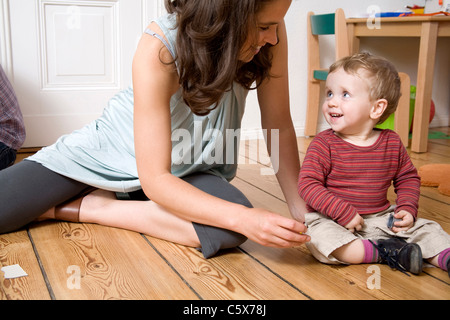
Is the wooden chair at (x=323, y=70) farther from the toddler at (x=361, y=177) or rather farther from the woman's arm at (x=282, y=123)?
the toddler at (x=361, y=177)

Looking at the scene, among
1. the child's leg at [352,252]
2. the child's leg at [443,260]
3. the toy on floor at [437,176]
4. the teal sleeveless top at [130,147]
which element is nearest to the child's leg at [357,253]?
the child's leg at [352,252]

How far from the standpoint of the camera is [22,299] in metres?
0.94

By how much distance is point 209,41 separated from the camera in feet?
3.31

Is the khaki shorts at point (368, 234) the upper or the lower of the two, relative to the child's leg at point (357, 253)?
upper

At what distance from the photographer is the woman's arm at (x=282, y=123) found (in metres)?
1.36

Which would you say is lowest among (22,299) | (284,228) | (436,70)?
(22,299)

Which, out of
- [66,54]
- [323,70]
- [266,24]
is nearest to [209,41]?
[266,24]

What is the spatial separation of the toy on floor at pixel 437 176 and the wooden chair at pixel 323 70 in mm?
419

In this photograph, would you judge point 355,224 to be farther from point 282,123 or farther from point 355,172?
point 282,123

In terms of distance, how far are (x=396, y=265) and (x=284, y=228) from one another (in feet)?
0.93

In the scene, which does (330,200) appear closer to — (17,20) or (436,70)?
(17,20)

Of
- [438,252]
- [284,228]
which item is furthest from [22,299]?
[438,252]

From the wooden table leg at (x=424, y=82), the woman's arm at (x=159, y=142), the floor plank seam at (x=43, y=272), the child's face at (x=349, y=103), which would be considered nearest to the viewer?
the floor plank seam at (x=43, y=272)
